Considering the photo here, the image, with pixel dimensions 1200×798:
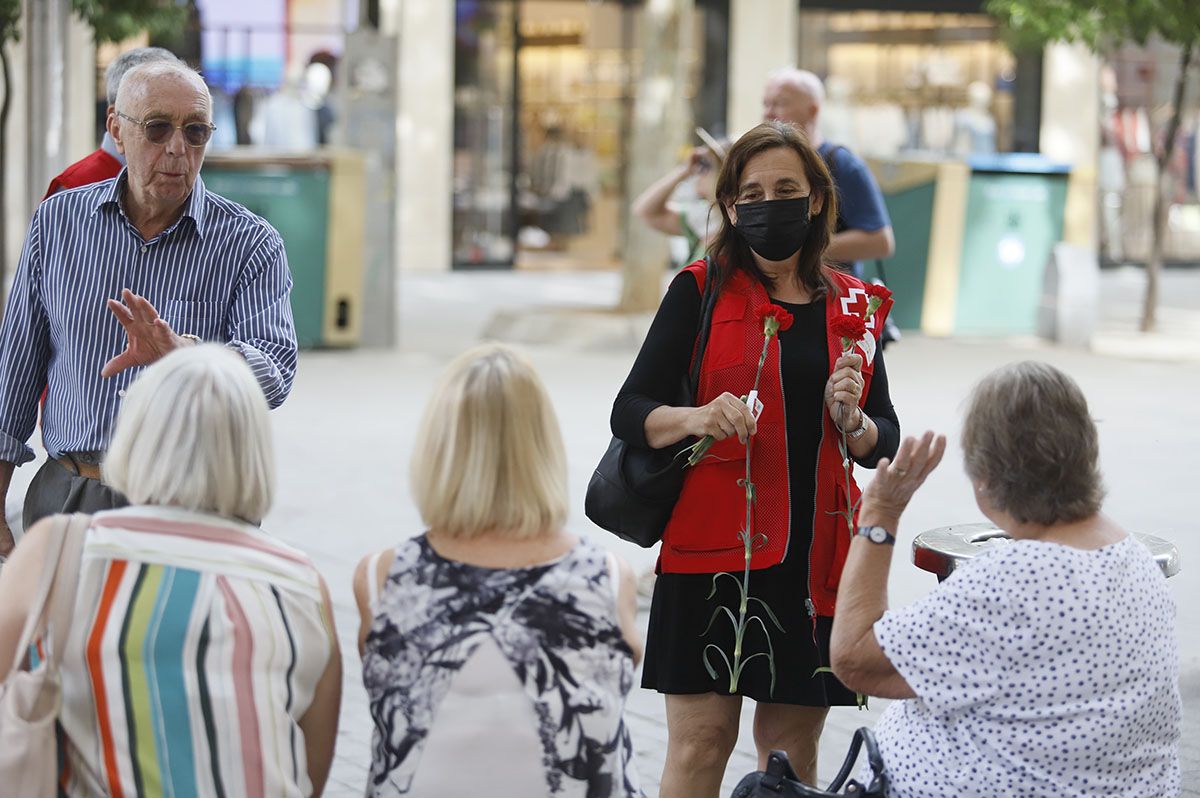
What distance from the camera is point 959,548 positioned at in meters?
3.77

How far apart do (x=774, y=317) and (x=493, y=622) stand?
1.01 meters

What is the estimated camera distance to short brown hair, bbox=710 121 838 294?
388 centimetres

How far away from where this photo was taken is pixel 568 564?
3.06 metres

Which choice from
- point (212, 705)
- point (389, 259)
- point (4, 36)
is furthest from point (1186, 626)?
point (389, 259)

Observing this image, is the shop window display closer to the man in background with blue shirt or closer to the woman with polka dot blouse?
the man in background with blue shirt

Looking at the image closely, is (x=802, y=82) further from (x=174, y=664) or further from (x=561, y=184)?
(x=561, y=184)

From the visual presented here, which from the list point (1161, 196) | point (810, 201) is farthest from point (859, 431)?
point (1161, 196)

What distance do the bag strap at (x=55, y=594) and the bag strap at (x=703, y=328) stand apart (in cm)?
139

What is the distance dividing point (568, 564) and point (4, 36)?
29.2 feet

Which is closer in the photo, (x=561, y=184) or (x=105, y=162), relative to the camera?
(x=105, y=162)

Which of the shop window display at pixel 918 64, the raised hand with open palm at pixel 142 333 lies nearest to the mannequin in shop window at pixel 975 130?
the shop window display at pixel 918 64

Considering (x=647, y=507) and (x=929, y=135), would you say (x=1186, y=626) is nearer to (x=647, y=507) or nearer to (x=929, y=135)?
(x=647, y=507)

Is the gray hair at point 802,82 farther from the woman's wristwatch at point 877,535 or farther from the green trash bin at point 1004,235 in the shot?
the green trash bin at point 1004,235

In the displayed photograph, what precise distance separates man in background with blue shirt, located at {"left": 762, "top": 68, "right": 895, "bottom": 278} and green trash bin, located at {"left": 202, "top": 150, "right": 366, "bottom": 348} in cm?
869
